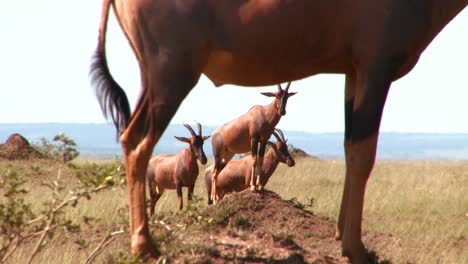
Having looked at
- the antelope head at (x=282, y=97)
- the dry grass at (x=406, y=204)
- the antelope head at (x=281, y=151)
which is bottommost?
the dry grass at (x=406, y=204)

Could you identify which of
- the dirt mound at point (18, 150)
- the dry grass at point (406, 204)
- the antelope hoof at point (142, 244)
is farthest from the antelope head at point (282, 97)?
the dirt mound at point (18, 150)

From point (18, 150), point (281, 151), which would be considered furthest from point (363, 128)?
point (18, 150)

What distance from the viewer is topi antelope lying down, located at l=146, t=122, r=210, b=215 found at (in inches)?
522

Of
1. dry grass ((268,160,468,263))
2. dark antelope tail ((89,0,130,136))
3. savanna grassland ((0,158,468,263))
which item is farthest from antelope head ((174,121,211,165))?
dark antelope tail ((89,0,130,136))

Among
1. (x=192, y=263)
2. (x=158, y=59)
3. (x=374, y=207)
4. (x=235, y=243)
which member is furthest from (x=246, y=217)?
(x=374, y=207)

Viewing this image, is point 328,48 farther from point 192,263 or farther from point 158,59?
point 192,263

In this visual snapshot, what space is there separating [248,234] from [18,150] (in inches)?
658

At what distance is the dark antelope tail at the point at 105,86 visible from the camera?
6098mm

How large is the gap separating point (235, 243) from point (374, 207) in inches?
333

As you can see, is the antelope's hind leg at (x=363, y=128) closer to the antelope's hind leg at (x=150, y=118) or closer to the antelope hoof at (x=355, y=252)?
the antelope hoof at (x=355, y=252)

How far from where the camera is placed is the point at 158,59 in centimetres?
560

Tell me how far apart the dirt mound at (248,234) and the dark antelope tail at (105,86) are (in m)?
0.80

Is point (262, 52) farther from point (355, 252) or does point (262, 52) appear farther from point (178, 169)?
point (178, 169)

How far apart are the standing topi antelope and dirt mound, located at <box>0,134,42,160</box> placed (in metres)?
11.0
